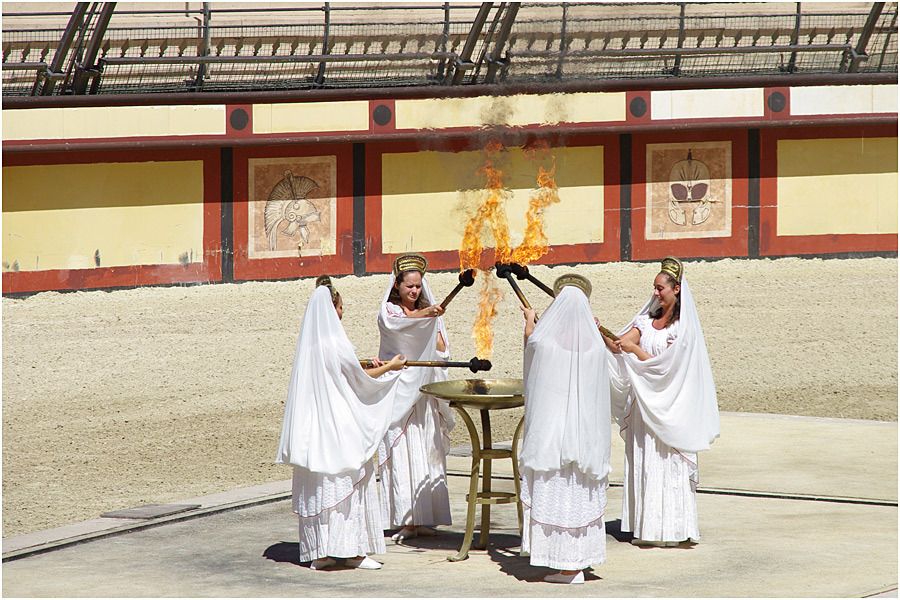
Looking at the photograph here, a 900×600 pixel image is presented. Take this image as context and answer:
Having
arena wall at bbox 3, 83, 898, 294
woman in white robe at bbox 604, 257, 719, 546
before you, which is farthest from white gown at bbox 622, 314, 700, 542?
arena wall at bbox 3, 83, 898, 294

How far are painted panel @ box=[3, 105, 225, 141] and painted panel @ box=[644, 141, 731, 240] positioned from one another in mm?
6075

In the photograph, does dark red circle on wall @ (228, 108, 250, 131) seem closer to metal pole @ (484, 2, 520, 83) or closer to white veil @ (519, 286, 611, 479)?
metal pole @ (484, 2, 520, 83)

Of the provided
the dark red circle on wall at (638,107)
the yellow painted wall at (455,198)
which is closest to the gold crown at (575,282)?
the yellow painted wall at (455,198)

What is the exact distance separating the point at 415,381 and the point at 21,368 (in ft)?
24.7

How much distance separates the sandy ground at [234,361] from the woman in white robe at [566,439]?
3591 millimetres

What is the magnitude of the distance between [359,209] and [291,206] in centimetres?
93

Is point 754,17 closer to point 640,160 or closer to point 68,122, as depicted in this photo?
point 640,160

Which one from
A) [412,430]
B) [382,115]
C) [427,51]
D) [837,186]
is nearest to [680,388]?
[412,430]

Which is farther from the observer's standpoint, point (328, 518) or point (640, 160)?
point (640, 160)

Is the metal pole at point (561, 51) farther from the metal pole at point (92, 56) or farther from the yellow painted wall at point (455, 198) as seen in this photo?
the metal pole at point (92, 56)

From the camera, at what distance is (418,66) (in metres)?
19.7

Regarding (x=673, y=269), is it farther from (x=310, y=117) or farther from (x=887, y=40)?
(x=887, y=40)

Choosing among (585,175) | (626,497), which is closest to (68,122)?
(585,175)

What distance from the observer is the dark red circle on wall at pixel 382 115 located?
19.2 meters
